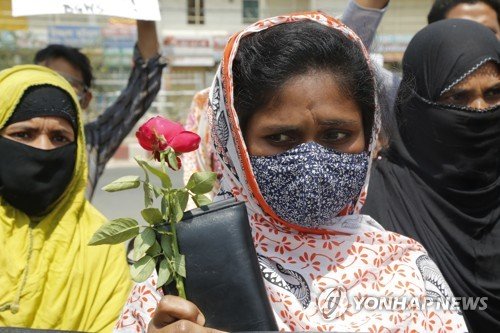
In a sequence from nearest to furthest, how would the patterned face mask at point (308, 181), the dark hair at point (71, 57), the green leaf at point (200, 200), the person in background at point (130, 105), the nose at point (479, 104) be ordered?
the green leaf at point (200, 200), the patterned face mask at point (308, 181), the nose at point (479, 104), the person in background at point (130, 105), the dark hair at point (71, 57)

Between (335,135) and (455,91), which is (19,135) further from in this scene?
(455,91)

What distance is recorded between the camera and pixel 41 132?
240cm

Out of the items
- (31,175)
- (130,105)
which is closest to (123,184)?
(31,175)

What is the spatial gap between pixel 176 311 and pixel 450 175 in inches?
49.5

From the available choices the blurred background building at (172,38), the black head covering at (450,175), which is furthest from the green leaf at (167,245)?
the blurred background building at (172,38)

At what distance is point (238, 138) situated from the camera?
1505 millimetres

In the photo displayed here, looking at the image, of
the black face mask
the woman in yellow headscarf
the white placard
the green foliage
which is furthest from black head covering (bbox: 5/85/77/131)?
the green foliage

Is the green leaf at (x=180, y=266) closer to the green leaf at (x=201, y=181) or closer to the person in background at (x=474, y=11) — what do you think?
the green leaf at (x=201, y=181)

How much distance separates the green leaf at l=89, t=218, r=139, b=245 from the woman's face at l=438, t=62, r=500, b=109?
1.38m

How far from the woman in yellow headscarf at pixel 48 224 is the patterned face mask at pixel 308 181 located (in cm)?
97

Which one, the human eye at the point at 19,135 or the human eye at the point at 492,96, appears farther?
the human eye at the point at 19,135

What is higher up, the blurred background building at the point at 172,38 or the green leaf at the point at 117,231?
the green leaf at the point at 117,231

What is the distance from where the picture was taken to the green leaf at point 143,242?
49.2 inches

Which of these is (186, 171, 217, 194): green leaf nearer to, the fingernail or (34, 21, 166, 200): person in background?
the fingernail
